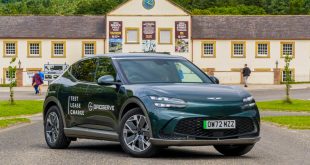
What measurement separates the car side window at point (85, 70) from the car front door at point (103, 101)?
18 centimetres

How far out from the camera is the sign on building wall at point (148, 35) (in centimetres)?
9681

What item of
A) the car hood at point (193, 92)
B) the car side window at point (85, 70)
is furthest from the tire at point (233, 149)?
the car side window at point (85, 70)

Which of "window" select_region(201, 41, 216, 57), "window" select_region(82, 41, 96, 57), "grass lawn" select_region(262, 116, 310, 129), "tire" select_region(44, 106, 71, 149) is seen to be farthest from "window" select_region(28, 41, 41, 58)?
"tire" select_region(44, 106, 71, 149)

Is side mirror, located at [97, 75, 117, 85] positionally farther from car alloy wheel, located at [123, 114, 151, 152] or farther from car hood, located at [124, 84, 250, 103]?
car alloy wheel, located at [123, 114, 151, 152]

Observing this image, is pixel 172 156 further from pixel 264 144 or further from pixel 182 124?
pixel 264 144

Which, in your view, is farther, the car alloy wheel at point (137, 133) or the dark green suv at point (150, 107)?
the car alloy wheel at point (137, 133)

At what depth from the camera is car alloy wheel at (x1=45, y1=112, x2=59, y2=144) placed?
16.5 metres

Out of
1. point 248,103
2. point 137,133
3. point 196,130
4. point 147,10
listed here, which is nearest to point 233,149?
point 248,103

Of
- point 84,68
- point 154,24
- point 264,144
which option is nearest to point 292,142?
point 264,144

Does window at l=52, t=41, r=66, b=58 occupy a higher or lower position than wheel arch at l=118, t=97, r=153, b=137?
higher

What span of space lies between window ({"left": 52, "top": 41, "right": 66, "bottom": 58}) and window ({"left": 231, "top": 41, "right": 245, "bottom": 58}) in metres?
18.0

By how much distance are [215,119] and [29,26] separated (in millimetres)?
85420

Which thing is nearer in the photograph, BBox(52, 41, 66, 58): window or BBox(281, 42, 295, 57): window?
BBox(281, 42, 295, 57): window

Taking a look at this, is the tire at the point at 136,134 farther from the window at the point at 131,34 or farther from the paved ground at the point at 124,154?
the window at the point at 131,34
